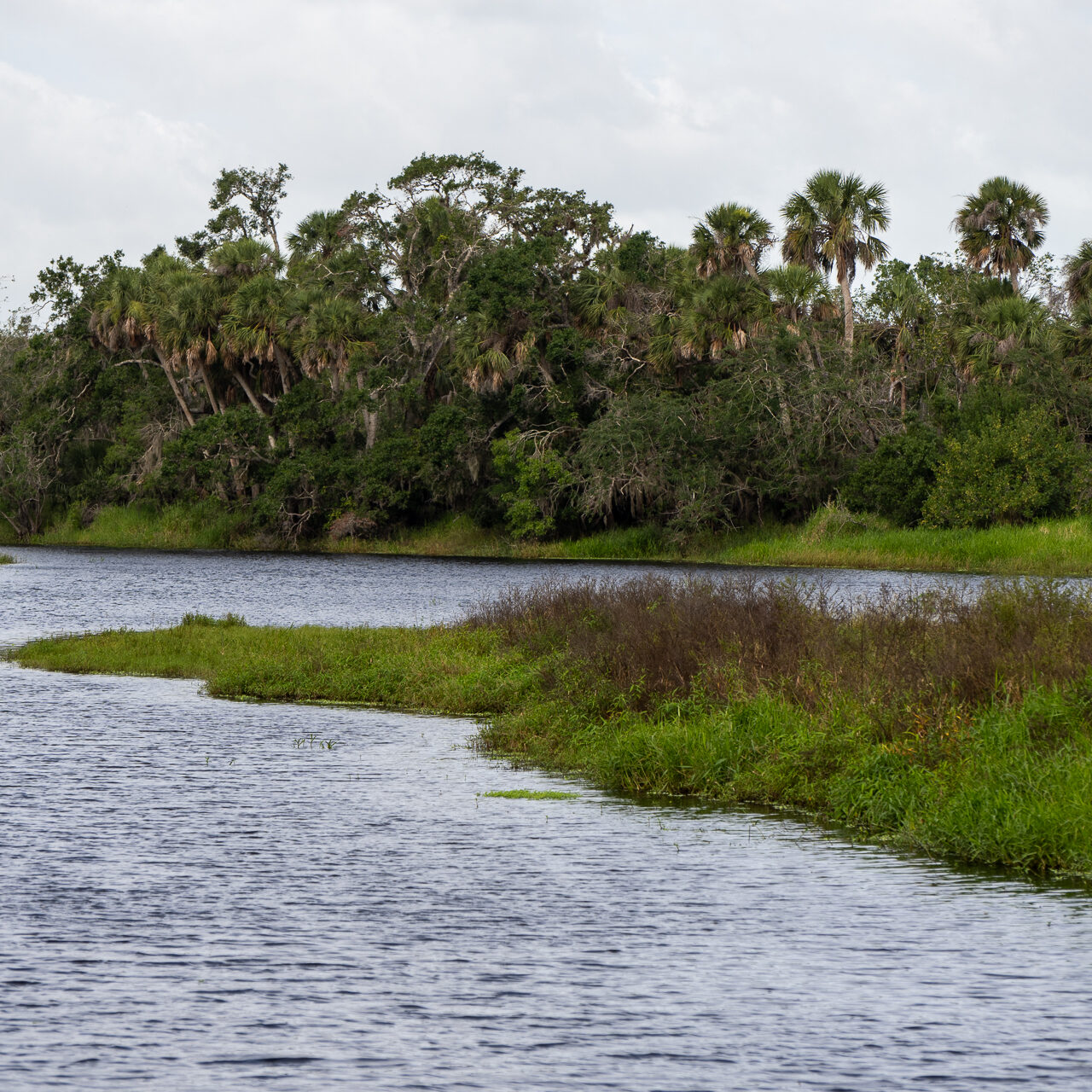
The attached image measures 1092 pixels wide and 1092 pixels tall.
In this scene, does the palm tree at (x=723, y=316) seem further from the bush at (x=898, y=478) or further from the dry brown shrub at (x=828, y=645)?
the dry brown shrub at (x=828, y=645)

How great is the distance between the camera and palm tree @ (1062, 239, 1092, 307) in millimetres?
60969

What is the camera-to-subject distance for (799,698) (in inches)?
634

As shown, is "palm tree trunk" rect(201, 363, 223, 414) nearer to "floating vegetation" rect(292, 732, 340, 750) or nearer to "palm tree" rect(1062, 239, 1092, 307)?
"palm tree" rect(1062, 239, 1092, 307)

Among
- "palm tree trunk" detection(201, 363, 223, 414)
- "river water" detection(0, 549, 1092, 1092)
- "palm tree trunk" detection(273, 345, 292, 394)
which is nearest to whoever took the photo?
"river water" detection(0, 549, 1092, 1092)

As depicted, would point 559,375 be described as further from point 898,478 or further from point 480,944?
point 480,944

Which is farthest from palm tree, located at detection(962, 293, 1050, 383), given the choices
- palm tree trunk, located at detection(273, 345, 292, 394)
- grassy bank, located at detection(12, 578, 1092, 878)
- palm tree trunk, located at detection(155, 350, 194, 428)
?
palm tree trunk, located at detection(155, 350, 194, 428)

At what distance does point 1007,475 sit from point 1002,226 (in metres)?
12.6

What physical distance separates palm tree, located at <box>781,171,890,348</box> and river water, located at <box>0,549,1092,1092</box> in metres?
48.8

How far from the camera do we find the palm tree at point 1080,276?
6097cm

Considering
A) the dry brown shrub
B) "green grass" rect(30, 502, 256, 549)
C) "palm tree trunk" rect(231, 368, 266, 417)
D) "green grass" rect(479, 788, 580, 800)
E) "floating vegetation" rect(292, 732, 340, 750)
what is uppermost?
"palm tree trunk" rect(231, 368, 266, 417)

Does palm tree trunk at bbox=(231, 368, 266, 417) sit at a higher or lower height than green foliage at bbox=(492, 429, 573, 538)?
higher

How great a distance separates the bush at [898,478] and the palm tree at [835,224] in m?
7.88

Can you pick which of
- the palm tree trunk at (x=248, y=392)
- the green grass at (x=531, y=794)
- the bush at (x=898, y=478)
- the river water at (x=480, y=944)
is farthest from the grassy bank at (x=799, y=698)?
the palm tree trunk at (x=248, y=392)

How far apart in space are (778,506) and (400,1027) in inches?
2330
